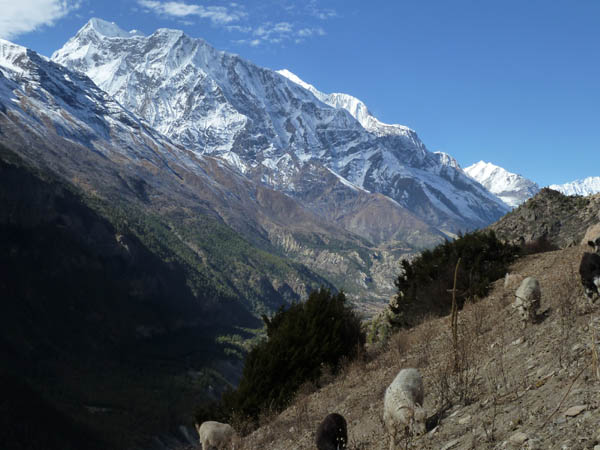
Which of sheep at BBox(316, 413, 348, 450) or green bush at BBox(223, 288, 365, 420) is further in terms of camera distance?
green bush at BBox(223, 288, 365, 420)

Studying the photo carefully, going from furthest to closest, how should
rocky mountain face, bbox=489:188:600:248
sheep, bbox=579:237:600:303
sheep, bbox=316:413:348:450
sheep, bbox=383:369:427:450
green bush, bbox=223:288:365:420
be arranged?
rocky mountain face, bbox=489:188:600:248, green bush, bbox=223:288:365:420, sheep, bbox=579:237:600:303, sheep, bbox=316:413:348:450, sheep, bbox=383:369:427:450

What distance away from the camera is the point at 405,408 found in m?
9.67

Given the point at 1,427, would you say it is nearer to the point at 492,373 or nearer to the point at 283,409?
the point at 283,409

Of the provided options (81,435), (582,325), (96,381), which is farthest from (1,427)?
(582,325)

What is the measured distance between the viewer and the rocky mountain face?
111 feet

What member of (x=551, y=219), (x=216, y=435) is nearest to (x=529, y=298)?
(x=216, y=435)

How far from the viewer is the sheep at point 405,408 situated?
31.4 feet

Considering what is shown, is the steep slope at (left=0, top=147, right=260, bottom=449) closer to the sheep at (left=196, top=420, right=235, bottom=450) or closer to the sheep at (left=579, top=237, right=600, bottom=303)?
the sheep at (left=196, top=420, right=235, bottom=450)

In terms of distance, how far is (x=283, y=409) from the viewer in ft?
65.3

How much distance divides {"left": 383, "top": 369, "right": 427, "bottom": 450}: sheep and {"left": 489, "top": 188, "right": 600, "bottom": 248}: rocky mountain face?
26.1 m

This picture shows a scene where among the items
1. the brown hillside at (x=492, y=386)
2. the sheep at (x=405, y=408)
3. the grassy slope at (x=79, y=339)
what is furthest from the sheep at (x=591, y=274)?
the grassy slope at (x=79, y=339)

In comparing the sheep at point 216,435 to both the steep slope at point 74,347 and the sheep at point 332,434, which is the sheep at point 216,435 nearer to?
the sheep at point 332,434

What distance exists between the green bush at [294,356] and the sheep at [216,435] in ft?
6.85

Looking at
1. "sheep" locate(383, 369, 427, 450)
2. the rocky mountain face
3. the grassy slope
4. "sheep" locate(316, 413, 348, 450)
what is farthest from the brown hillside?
the grassy slope
